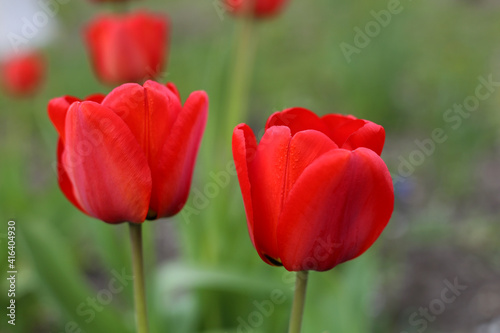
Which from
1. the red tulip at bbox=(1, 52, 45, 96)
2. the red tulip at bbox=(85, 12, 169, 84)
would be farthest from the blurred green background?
the red tulip at bbox=(1, 52, 45, 96)

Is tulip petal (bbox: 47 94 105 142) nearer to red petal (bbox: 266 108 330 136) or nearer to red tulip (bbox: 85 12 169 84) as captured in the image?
red petal (bbox: 266 108 330 136)

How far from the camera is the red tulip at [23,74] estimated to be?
9.40 ft

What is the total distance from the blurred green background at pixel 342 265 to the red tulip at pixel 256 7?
0.15 meters

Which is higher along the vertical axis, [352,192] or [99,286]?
[352,192]

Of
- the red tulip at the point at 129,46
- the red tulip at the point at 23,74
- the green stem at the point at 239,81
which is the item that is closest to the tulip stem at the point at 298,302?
the red tulip at the point at 129,46

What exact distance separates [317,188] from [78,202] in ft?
1.13

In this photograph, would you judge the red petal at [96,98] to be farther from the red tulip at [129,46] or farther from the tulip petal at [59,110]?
the red tulip at [129,46]

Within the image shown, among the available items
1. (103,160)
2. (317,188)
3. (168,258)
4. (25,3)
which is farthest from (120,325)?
(25,3)

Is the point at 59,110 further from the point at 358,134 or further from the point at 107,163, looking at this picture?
the point at 358,134

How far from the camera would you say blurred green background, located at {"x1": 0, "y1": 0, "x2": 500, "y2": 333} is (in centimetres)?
150

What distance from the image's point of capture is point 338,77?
11.4 feet

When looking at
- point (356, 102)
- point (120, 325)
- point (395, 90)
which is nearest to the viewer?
point (120, 325)

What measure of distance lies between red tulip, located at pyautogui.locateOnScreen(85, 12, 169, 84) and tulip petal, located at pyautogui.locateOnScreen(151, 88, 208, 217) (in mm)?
928

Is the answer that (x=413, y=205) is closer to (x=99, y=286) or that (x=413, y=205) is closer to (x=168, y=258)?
(x=168, y=258)
